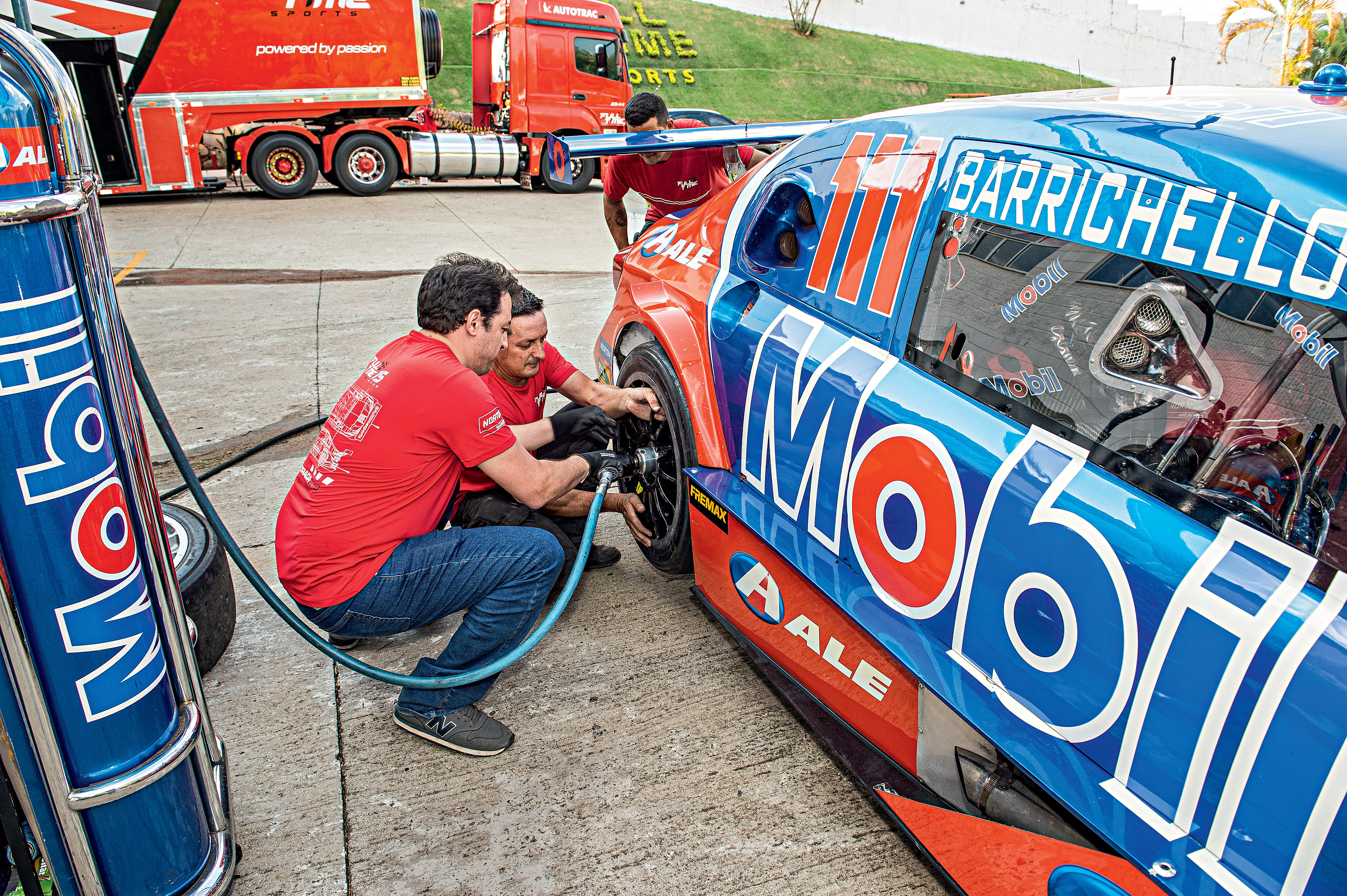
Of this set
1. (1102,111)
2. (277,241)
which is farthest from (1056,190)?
(277,241)

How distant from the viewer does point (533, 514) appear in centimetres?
296

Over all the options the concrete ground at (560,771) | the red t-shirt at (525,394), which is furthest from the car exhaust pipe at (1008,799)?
the red t-shirt at (525,394)

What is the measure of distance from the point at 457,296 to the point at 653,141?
5.24 feet

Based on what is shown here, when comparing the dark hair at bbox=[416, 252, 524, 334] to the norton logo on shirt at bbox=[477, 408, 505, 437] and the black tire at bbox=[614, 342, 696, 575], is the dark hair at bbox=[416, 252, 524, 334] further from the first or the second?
the black tire at bbox=[614, 342, 696, 575]

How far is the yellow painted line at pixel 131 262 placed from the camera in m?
8.13

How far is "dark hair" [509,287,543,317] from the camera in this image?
289cm

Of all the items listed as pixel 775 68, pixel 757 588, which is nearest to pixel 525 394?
pixel 757 588

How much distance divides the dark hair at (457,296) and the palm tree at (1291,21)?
1639 cm

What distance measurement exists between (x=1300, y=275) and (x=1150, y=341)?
0.94ft

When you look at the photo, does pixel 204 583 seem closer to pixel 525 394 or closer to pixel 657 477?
pixel 525 394

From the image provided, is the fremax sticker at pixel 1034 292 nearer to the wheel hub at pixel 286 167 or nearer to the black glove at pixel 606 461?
the black glove at pixel 606 461

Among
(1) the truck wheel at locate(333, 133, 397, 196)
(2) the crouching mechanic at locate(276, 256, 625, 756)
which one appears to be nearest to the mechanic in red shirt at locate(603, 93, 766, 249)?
(2) the crouching mechanic at locate(276, 256, 625, 756)

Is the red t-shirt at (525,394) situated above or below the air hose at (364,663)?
above

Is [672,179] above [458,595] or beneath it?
above
